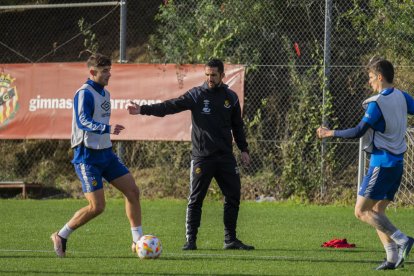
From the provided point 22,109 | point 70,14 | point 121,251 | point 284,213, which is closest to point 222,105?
point 121,251

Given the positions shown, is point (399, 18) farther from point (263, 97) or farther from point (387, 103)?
point (387, 103)

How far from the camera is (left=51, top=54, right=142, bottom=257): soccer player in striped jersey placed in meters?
9.20

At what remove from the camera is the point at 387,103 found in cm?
833

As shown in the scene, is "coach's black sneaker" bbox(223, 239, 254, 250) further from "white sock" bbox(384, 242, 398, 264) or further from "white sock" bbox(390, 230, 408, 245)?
"white sock" bbox(390, 230, 408, 245)

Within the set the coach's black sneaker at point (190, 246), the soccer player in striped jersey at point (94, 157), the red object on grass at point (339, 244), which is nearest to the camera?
the soccer player in striped jersey at point (94, 157)

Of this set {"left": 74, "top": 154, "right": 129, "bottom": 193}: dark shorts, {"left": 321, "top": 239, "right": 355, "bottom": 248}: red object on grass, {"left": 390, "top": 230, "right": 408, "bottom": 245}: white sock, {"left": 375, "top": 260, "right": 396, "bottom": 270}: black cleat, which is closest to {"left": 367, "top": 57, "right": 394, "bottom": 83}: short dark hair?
{"left": 390, "top": 230, "right": 408, "bottom": 245}: white sock

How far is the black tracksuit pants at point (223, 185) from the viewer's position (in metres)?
10.2

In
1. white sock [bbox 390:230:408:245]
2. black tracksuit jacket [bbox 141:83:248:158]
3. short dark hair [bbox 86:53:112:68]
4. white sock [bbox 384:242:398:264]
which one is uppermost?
short dark hair [bbox 86:53:112:68]

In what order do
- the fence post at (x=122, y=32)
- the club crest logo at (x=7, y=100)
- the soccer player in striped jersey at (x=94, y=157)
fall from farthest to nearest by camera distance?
the club crest logo at (x=7, y=100), the fence post at (x=122, y=32), the soccer player in striped jersey at (x=94, y=157)

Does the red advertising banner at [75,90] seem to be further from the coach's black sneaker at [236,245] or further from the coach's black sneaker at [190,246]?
the coach's black sneaker at [190,246]

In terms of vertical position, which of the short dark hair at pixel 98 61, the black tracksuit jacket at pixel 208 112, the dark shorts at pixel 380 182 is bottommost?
the dark shorts at pixel 380 182

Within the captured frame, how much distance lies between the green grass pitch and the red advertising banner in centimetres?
138

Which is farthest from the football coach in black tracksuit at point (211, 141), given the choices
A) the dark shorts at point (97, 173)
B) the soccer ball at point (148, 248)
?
the soccer ball at point (148, 248)

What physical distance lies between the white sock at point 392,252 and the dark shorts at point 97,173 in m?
2.76
